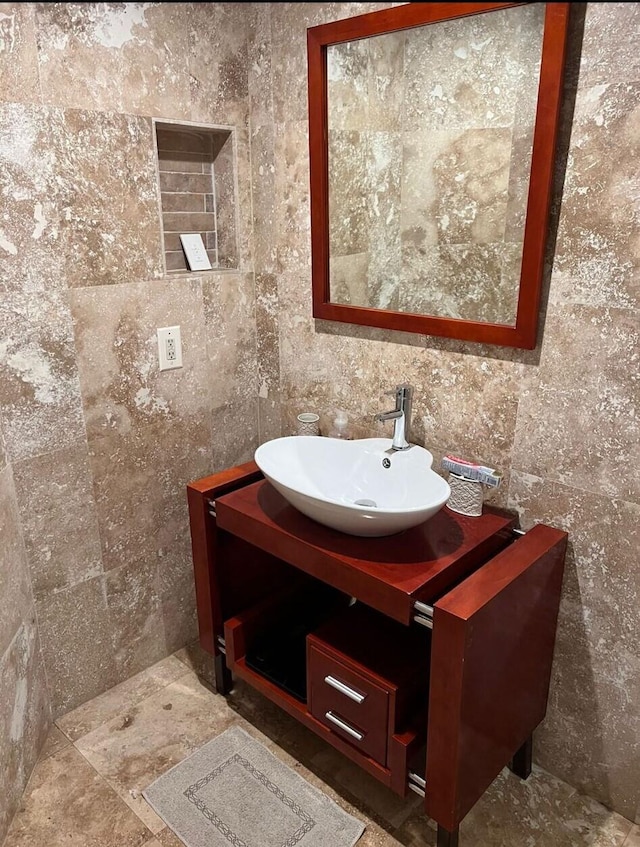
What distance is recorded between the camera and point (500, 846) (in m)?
1.58

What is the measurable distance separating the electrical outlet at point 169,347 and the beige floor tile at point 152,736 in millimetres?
1049

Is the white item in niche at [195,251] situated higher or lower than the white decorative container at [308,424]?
higher

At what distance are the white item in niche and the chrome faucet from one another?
2.54 feet

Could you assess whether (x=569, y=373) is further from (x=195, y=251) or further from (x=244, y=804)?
(x=244, y=804)

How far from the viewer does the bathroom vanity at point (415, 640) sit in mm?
1344

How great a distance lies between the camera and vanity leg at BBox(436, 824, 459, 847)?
1.46 m

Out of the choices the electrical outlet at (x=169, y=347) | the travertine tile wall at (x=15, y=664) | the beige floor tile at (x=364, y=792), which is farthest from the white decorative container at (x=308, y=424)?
the beige floor tile at (x=364, y=792)

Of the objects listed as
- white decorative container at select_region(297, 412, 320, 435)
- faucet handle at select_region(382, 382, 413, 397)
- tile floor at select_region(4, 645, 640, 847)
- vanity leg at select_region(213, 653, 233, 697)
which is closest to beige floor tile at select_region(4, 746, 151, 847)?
tile floor at select_region(4, 645, 640, 847)

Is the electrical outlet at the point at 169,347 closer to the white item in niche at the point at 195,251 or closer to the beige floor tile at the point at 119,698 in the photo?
the white item in niche at the point at 195,251

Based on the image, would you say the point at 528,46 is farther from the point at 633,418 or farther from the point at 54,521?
the point at 54,521

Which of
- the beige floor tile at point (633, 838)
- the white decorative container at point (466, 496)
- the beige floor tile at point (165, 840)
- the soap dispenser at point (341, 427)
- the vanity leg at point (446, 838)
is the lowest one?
the beige floor tile at point (633, 838)

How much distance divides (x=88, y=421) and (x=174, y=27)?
1122mm

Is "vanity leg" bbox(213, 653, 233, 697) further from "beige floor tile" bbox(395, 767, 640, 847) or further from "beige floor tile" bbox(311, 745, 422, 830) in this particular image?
"beige floor tile" bbox(395, 767, 640, 847)

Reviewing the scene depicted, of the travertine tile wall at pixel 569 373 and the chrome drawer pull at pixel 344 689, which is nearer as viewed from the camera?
the travertine tile wall at pixel 569 373
